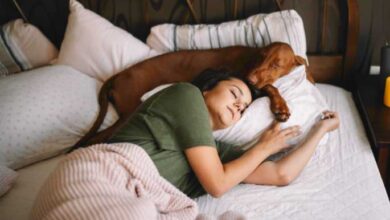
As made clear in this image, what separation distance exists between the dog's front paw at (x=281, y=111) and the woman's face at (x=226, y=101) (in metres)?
0.17

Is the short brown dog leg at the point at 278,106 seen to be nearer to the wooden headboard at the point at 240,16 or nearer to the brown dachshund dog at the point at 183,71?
the brown dachshund dog at the point at 183,71

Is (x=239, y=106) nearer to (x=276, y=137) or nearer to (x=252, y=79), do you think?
(x=276, y=137)

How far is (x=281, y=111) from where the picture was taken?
4.84ft

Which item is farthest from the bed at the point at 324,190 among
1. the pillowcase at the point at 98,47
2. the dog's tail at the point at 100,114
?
the pillowcase at the point at 98,47

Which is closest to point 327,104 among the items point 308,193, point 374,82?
point 374,82

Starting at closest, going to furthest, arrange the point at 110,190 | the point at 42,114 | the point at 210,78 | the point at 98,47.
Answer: the point at 110,190 < the point at 210,78 < the point at 42,114 < the point at 98,47

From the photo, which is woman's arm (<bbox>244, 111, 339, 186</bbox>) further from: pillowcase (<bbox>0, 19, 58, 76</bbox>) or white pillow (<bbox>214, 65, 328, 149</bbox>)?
pillowcase (<bbox>0, 19, 58, 76</bbox>)

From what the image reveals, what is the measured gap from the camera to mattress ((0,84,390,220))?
1216 millimetres

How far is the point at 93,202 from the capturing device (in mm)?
913

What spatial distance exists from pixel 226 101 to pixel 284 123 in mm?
308

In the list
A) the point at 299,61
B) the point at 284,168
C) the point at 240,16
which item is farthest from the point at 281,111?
the point at 240,16

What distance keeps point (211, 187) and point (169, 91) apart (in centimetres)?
31

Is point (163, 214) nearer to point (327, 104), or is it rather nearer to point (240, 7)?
point (327, 104)

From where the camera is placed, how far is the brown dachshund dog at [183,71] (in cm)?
166
